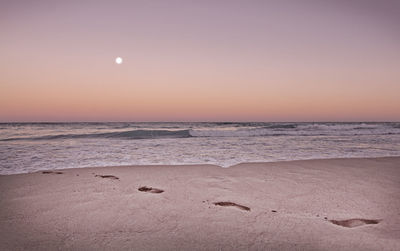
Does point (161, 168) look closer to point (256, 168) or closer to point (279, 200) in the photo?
point (256, 168)

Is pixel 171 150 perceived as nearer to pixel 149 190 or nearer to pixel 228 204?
pixel 149 190

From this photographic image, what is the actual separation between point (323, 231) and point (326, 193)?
4.85 feet

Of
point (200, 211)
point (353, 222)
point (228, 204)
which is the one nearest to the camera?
point (353, 222)

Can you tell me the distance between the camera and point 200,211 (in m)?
3.32

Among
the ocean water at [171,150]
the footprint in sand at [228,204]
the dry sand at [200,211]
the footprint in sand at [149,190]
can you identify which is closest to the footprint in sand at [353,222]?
the dry sand at [200,211]

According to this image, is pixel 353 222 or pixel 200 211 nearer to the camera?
pixel 353 222

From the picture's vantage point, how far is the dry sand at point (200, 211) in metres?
2.53

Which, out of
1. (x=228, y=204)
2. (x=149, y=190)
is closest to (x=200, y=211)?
(x=228, y=204)

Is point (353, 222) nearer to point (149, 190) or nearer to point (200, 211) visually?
Result: point (200, 211)

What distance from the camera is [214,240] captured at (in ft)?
8.38

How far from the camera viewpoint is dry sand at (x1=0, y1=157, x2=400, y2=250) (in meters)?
2.53

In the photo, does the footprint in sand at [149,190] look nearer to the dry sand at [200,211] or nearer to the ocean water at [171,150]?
the dry sand at [200,211]

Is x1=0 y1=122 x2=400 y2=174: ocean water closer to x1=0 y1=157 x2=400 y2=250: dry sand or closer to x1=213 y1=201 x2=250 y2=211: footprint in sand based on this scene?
x1=0 y1=157 x2=400 y2=250: dry sand

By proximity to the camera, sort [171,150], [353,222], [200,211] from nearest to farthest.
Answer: [353,222] < [200,211] < [171,150]
